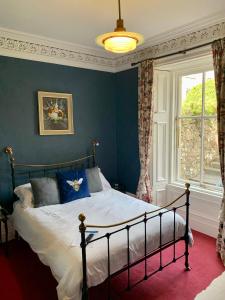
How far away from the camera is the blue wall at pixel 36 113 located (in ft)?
10.4

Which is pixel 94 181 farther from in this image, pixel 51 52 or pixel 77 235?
pixel 51 52

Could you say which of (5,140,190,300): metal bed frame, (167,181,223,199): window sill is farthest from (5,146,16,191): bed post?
(167,181,223,199): window sill

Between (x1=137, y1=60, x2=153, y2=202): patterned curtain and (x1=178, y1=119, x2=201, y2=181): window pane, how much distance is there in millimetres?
582

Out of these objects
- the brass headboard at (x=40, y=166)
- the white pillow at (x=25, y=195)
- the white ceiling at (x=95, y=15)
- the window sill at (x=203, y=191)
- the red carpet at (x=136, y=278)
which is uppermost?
the white ceiling at (x=95, y=15)

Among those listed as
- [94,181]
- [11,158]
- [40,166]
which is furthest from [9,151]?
[94,181]

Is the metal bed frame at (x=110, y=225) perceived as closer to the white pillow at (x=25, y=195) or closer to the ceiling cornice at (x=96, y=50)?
the white pillow at (x=25, y=195)

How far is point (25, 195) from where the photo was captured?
2963 millimetres

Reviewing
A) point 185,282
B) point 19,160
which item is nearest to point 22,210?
point 19,160

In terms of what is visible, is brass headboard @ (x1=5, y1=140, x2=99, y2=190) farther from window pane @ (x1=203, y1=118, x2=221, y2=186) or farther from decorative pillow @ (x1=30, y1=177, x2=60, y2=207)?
window pane @ (x1=203, y1=118, x2=221, y2=186)

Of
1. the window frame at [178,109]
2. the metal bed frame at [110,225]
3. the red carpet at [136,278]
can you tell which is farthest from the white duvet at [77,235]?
the window frame at [178,109]

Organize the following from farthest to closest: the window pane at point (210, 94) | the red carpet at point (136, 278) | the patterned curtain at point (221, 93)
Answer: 1. the window pane at point (210, 94)
2. the patterned curtain at point (221, 93)
3. the red carpet at point (136, 278)

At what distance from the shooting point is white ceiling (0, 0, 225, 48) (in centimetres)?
236

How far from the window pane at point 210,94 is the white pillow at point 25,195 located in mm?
2683

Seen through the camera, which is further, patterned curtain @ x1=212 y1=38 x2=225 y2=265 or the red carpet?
patterned curtain @ x1=212 y1=38 x2=225 y2=265
